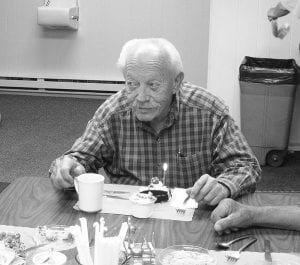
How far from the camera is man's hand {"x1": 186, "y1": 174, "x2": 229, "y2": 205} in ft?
5.68

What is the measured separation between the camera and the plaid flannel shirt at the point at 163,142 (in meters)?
2.18

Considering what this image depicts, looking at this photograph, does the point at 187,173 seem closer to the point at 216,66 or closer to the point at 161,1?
the point at 216,66

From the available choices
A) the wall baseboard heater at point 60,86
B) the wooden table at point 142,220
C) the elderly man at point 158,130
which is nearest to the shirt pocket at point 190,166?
the elderly man at point 158,130

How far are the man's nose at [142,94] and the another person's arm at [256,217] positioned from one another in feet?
2.05

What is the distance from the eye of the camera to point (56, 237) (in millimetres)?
1463

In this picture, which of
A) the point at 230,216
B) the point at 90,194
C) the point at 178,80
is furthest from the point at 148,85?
the point at 230,216

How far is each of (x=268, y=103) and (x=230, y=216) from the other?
10.4 feet

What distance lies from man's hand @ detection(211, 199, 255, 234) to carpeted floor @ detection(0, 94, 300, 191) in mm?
2543

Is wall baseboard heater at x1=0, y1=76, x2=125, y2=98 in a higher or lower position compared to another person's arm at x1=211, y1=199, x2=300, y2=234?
lower

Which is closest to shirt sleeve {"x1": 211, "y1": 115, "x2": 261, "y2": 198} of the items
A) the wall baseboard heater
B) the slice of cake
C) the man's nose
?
the slice of cake

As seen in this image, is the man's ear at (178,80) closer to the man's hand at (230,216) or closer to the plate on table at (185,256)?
the man's hand at (230,216)

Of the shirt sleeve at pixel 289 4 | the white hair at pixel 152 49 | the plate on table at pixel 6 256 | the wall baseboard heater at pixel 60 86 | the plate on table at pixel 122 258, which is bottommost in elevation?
the wall baseboard heater at pixel 60 86

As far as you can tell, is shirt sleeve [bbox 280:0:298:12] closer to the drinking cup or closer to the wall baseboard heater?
the wall baseboard heater

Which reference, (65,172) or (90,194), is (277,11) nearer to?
(65,172)
